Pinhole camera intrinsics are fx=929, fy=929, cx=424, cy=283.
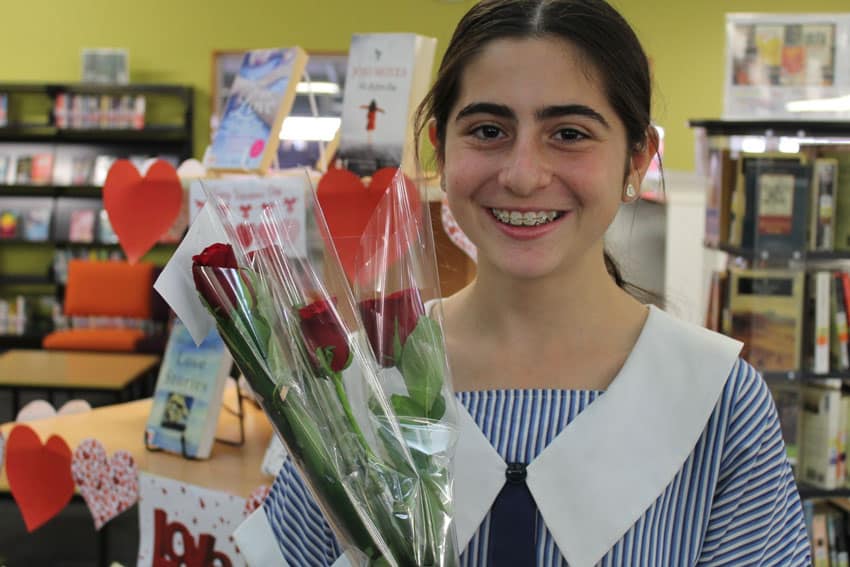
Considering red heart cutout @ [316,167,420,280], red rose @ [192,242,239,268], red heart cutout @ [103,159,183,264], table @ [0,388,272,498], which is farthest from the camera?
table @ [0,388,272,498]

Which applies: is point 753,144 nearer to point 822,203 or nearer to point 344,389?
point 822,203

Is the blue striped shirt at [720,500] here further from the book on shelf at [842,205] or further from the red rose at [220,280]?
the book on shelf at [842,205]

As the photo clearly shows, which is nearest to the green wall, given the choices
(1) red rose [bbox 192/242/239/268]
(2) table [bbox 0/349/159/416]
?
(2) table [bbox 0/349/159/416]

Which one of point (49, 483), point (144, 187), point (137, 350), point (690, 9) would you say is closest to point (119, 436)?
point (49, 483)

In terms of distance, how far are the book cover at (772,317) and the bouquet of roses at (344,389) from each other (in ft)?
9.04

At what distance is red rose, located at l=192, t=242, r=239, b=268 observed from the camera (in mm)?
750

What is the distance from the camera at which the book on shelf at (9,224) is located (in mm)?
8711

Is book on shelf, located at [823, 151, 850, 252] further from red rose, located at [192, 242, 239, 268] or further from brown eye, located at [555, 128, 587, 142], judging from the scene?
red rose, located at [192, 242, 239, 268]

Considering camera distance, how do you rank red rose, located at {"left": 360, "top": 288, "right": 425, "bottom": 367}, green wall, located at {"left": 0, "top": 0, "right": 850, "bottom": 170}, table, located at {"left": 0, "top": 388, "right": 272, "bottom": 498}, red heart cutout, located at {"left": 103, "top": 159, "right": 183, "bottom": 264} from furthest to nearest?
green wall, located at {"left": 0, "top": 0, "right": 850, "bottom": 170} → table, located at {"left": 0, "top": 388, "right": 272, "bottom": 498} → red heart cutout, located at {"left": 103, "top": 159, "right": 183, "bottom": 264} → red rose, located at {"left": 360, "top": 288, "right": 425, "bottom": 367}

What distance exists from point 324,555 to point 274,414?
15.7 inches

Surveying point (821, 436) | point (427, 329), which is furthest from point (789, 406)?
point (427, 329)

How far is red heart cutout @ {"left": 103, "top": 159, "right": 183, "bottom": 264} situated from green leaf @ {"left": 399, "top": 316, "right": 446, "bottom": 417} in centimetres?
130

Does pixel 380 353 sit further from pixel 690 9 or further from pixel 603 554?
pixel 690 9

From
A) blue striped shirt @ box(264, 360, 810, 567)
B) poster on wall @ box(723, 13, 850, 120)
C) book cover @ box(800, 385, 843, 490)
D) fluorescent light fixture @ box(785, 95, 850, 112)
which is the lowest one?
book cover @ box(800, 385, 843, 490)
